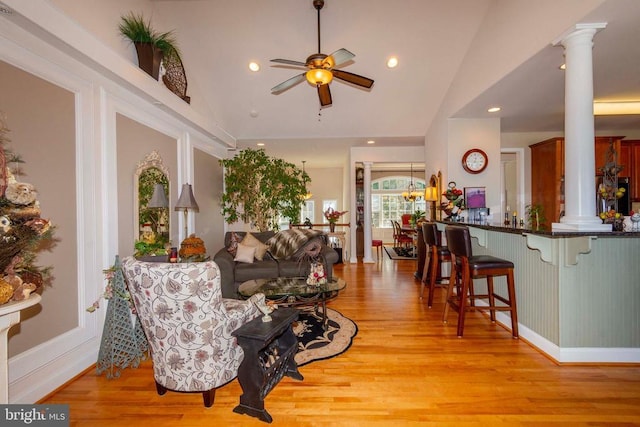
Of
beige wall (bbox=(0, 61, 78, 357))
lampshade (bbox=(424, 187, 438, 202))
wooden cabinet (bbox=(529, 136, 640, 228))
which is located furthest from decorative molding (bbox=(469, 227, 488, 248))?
beige wall (bbox=(0, 61, 78, 357))

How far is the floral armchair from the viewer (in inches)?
66.4

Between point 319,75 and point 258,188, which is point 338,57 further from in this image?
point 258,188

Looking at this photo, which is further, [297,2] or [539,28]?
[297,2]

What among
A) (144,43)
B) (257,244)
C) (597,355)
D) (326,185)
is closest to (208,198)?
(257,244)

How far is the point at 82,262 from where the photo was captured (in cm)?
238

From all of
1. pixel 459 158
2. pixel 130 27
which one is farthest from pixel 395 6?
pixel 130 27

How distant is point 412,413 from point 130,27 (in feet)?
13.3

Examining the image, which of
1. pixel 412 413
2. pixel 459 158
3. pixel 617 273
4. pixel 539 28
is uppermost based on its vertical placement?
pixel 539 28

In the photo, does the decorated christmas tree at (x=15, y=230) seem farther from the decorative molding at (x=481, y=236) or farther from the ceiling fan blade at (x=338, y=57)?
the decorative molding at (x=481, y=236)

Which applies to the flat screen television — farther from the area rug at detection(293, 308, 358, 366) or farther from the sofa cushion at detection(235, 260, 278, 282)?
the sofa cushion at detection(235, 260, 278, 282)

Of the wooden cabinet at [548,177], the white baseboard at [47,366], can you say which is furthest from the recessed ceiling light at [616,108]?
the white baseboard at [47,366]

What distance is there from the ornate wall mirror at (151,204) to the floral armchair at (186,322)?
1.23 metres

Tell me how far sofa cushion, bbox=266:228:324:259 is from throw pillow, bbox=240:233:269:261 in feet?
0.34

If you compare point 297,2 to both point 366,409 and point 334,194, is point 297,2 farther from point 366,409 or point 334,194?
point 334,194
